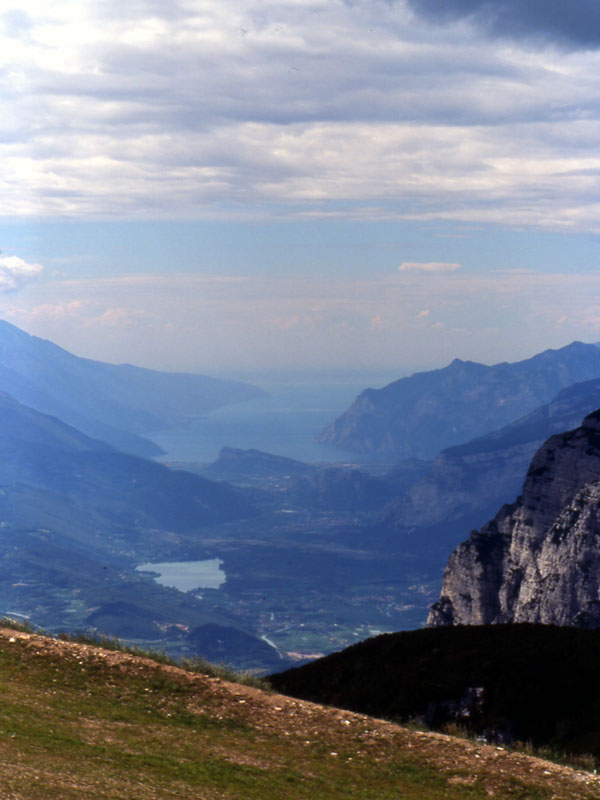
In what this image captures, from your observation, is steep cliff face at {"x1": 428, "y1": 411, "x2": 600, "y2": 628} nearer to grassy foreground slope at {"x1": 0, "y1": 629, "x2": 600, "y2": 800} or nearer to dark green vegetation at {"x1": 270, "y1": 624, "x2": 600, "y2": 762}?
dark green vegetation at {"x1": 270, "y1": 624, "x2": 600, "y2": 762}

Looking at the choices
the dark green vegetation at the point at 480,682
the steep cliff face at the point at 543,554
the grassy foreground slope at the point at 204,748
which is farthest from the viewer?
the steep cliff face at the point at 543,554

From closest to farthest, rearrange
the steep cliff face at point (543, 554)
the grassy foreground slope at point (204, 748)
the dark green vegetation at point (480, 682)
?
the grassy foreground slope at point (204, 748) < the dark green vegetation at point (480, 682) < the steep cliff face at point (543, 554)

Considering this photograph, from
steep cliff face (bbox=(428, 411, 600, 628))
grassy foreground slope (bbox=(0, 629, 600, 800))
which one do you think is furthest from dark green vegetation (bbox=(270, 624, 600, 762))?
steep cliff face (bbox=(428, 411, 600, 628))

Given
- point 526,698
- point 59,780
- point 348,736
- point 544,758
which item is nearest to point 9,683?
point 59,780

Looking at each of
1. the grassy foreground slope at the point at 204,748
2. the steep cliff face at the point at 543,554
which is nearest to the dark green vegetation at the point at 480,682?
the grassy foreground slope at the point at 204,748

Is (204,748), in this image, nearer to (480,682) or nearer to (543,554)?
(480,682)

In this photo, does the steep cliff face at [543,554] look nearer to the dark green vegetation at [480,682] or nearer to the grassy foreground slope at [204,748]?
the dark green vegetation at [480,682]
